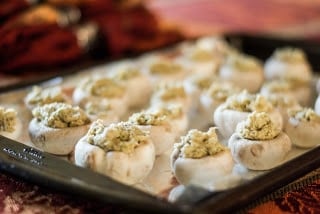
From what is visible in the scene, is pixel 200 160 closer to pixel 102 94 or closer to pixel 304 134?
pixel 304 134

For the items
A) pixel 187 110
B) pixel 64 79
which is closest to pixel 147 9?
pixel 64 79

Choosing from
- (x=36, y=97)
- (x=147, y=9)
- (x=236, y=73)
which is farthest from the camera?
(x=147, y=9)

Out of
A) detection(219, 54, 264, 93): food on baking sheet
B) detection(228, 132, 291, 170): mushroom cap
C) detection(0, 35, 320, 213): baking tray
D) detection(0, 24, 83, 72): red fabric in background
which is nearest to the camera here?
detection(0, 35, 320, 213): baking tray

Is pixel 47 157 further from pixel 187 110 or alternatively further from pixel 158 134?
pixel 187 110

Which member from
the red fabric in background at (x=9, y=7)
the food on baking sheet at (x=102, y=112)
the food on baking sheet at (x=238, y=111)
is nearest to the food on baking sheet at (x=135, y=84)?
the food on baking sheet at (x=102, y=112)

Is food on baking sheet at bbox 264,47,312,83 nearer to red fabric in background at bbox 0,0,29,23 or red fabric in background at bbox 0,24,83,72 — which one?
red fabric in background at bbox 0,24,83,72

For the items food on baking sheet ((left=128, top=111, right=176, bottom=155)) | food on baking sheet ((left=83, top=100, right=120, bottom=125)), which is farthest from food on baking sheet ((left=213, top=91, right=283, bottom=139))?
food on baking sheet ((left=83, top=100, right=120, bottom=125))
